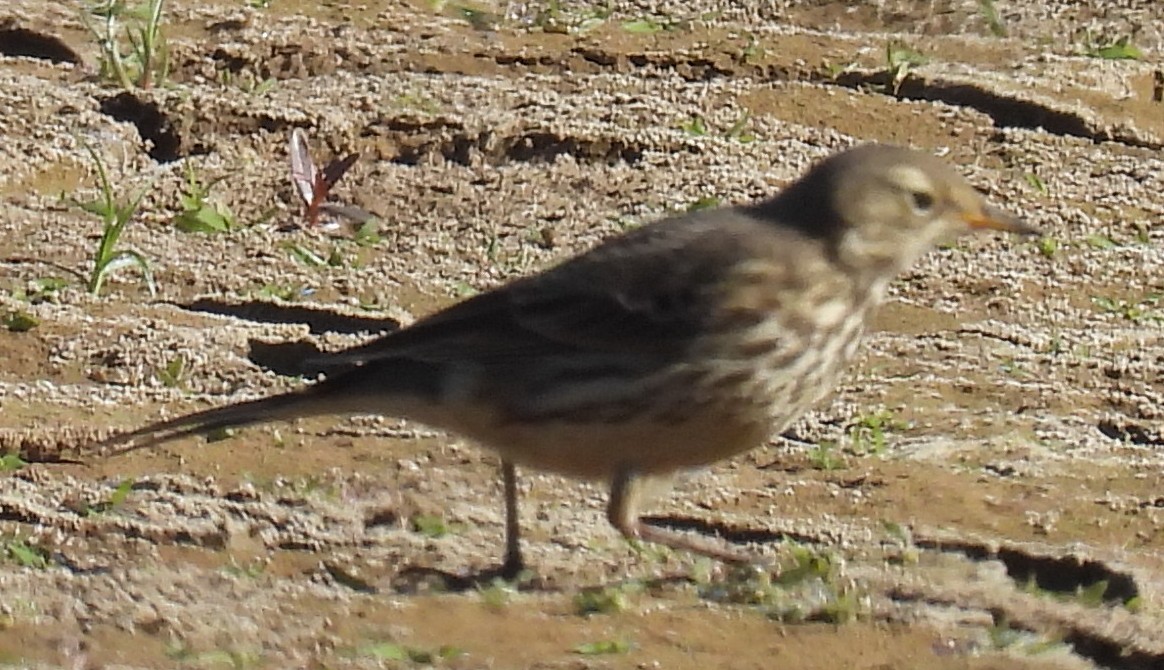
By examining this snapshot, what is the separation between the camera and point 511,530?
573 centimetres

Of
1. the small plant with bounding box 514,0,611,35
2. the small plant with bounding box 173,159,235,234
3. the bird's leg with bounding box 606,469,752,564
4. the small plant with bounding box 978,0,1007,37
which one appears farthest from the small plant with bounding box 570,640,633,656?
the small plant with bounding box 978,0,1007,37

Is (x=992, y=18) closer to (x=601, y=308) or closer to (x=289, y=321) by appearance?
(x=289, y=321)

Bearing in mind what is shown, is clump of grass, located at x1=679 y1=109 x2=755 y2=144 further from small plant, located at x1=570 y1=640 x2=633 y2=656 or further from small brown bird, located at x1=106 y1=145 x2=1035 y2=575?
small plant, located at x1=570 y1=640 x2=633 y2=656

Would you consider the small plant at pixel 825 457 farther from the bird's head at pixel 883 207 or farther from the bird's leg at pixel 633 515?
the bird's leg at pixel 633 515

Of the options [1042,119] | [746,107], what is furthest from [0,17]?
[1042,119]

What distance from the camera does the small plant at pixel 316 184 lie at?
27.5ft

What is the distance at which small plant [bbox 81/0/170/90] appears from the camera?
30.0 ft

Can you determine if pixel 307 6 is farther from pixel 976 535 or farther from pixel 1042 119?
pixel 976 535

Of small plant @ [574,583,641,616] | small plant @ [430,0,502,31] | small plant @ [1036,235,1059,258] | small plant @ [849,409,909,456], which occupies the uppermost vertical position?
small plant @ [430,0,502,31]

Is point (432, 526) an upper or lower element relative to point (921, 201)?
lower

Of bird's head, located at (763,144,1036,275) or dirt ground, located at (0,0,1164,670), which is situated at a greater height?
bird's head, located at (763,144,1036,275)

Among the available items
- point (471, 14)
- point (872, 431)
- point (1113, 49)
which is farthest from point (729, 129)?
point (872, 431)

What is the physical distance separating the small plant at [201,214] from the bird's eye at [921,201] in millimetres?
2722

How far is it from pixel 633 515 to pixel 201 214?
2.79m
